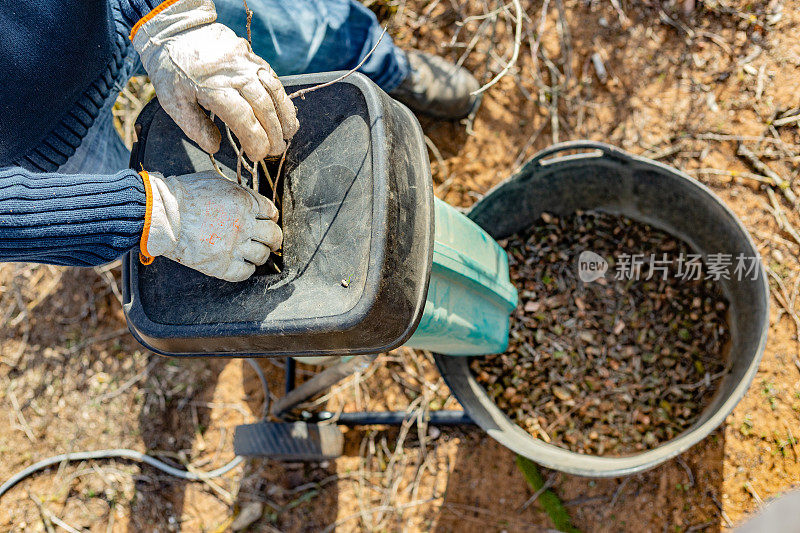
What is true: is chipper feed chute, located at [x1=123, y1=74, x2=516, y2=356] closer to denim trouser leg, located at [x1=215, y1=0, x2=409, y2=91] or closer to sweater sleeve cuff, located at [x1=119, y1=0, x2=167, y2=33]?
sweater sleeve cuff, located at [x1=119, y1=0, x2=167, y2=33]

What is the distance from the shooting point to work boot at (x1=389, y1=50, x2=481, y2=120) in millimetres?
1960

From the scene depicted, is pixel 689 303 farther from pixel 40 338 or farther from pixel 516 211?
pixel 40 338

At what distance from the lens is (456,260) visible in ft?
4.36

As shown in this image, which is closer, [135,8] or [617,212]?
[135,8]

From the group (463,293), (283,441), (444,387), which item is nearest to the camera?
(463,293)

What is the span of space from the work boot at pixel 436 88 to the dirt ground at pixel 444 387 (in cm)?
12

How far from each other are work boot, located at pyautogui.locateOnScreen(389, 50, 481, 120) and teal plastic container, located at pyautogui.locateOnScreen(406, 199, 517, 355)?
0.68 metres

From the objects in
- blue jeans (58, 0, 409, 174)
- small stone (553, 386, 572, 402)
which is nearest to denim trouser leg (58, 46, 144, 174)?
blue jeans (58, 0, 409, 174)

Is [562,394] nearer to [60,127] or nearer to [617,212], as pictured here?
[617,212]

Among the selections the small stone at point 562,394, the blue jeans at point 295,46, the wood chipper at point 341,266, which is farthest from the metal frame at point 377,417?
the blue jeans at point 295,46

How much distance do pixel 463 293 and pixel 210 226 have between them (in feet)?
2.14

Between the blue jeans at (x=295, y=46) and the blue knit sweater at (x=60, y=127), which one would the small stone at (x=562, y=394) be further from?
the blue knit sweater at (x=60, y=127)

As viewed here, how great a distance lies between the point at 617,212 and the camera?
1.96 m

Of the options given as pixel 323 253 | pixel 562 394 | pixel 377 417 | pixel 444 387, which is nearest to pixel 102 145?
pixel 323 253
